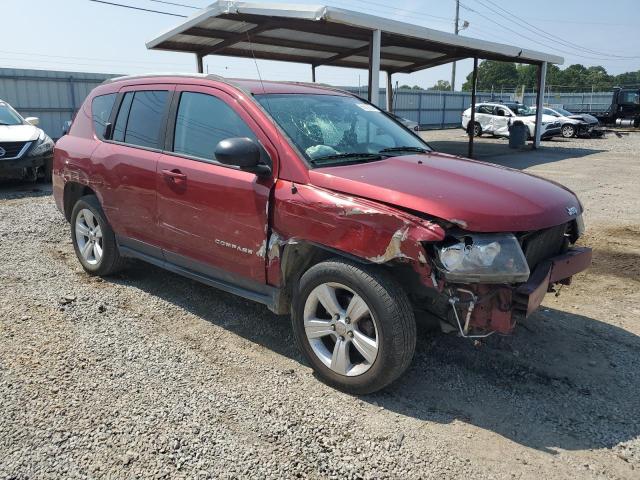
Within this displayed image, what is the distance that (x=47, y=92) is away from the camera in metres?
18.1

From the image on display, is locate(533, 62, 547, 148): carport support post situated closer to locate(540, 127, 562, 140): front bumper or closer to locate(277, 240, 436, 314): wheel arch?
locate(540, 127, 562, 140): front bumper

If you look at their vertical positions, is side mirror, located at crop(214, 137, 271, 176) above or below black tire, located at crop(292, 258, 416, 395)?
above

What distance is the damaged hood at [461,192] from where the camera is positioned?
288 centimetres

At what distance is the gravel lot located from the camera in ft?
8.64

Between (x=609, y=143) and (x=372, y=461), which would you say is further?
(x=609, y=143)

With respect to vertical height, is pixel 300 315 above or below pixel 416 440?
above

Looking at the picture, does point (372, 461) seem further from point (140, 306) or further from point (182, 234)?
point (140, 306)

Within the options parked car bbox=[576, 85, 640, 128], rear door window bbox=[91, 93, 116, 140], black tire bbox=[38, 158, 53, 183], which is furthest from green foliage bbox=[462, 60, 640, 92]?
rear door window bbox=[91, 93, 116, 140]

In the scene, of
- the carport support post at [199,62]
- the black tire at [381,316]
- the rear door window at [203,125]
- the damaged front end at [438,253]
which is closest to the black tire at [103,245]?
the rear door window at [203,125]

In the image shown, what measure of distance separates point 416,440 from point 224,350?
155cm

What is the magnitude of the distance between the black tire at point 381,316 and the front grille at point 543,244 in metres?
0.79

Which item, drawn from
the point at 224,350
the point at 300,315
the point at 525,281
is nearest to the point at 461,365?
the point at 525,281

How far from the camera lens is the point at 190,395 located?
3.19m

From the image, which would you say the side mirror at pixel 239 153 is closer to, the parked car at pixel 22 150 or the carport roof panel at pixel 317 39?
the carport roof panel at pixel 317 39
